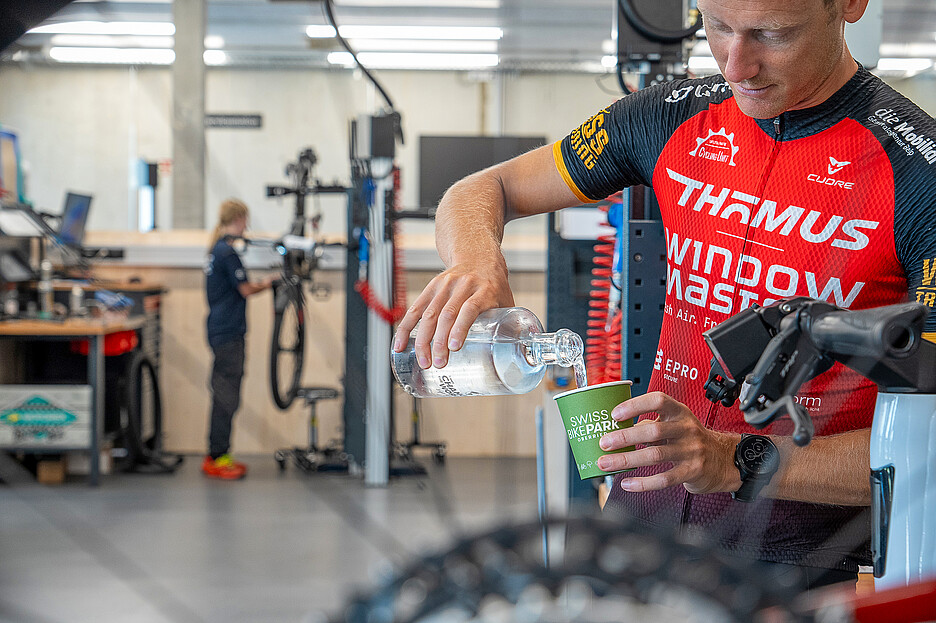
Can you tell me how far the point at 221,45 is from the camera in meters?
1.69

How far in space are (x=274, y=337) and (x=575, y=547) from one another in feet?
10.5

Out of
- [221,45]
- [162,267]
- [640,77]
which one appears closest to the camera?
[640,77]

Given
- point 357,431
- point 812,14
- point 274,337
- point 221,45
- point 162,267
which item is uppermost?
point 221,45

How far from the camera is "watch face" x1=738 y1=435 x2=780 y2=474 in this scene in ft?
1.90

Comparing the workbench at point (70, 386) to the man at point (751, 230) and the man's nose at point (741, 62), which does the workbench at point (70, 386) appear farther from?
the man's nose at point (741, 62)

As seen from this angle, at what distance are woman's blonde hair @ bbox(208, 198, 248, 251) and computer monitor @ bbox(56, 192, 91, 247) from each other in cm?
51

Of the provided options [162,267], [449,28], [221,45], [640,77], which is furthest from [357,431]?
[449,28]

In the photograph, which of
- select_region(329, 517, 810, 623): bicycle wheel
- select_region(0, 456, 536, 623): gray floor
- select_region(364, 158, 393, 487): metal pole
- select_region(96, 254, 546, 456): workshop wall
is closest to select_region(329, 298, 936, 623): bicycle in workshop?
select_region(329, 517, 810, 623): bicycle wheel

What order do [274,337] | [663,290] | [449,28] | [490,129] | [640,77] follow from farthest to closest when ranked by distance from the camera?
[490,129] < [274,337] < [640,77] < [663,290] < [449,28]

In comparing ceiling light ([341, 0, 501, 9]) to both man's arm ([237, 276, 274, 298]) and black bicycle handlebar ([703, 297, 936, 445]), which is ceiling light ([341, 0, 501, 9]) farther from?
man's arm ([237, 276, 274, 298])

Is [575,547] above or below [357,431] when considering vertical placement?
above

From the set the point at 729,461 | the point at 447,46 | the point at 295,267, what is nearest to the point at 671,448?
the point at 729,461

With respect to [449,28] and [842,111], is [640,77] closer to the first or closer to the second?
[449,28]

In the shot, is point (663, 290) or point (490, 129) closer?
point (663, 290)
